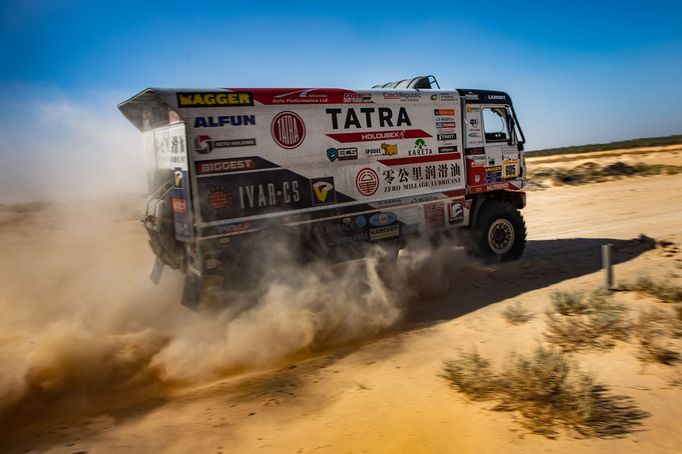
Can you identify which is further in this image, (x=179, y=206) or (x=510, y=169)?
(x=510, y=169)

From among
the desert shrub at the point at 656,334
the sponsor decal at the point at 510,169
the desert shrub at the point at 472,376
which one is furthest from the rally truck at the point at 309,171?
the desert shrub at the point at 656,334

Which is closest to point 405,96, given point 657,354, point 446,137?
point 446,137

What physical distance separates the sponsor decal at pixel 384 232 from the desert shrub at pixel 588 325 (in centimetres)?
264

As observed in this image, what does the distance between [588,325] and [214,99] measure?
5.21m

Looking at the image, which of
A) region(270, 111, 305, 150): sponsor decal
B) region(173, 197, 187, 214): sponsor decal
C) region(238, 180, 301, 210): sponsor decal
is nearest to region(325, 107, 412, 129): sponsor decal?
region(270, 111, 305, 150): sponsor decal

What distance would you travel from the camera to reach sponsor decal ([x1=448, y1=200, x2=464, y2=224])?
820cm

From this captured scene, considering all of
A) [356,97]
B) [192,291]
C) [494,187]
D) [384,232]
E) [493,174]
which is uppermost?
[356,97]

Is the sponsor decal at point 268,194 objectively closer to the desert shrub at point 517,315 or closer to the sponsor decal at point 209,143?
the sponsor decal at point 209,143

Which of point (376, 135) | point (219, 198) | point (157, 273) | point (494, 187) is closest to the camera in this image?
point (219, 198)

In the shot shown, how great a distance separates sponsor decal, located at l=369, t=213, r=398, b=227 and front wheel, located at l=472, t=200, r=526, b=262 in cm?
200

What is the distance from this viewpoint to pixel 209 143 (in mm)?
5914

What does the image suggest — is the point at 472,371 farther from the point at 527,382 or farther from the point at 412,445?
the point at 412,445

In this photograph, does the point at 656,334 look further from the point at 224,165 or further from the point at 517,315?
the point at 224,165

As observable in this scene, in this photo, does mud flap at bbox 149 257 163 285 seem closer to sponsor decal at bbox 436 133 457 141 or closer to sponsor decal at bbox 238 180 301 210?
sponsor decal at bbox 238 180 301 210
